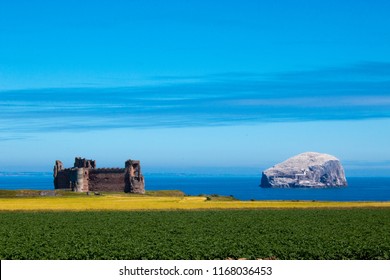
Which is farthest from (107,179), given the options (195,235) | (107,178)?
(195,235)

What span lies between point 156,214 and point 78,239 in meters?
25.3

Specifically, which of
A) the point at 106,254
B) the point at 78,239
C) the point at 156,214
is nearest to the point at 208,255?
the point at 106,254

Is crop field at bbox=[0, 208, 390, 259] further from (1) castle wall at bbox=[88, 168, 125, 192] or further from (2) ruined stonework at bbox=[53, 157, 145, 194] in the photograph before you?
(1) castle wall at bbox=[88, 168, 125, 192]

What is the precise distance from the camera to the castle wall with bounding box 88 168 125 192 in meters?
149

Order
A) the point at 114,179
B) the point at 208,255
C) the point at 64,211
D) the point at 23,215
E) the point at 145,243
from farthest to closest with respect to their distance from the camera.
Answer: the point at 114,179
the point at 64,211
the point at 23,215
the point at 145,243
the point at 208,255

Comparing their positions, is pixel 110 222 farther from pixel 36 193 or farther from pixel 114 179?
pixel 114 179

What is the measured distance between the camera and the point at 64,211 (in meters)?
76.3

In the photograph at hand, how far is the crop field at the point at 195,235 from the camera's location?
39656 millimetres

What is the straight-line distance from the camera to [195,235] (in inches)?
1900

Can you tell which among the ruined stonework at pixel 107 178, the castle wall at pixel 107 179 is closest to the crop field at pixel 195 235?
the ruined stonework at pixel 107 178

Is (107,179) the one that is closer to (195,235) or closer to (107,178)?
(107,178)

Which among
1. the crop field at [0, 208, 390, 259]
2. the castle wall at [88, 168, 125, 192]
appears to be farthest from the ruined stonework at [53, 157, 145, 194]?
the crop field at [0, 208, 390, 259]

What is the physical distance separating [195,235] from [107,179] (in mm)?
103652

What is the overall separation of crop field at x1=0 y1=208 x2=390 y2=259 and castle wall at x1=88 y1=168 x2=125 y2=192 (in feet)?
249
